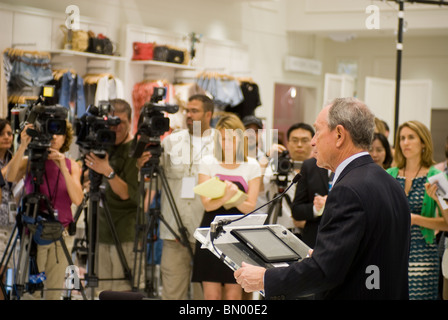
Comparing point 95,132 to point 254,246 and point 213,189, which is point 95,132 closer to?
point 213,189

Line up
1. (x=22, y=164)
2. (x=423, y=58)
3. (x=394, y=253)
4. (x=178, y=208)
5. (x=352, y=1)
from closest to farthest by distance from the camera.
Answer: (x=394, y=253) < (x=22, y=164) < (x=178, y=208) < (x=352, y=1) < (x=423, y=58)

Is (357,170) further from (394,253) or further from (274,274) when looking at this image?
(274,274)

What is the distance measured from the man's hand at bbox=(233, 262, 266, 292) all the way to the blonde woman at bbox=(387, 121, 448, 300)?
6.54 ft

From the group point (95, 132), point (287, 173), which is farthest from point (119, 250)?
point (287, 173)

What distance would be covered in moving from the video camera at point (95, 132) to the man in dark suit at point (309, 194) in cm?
110

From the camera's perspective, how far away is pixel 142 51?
22.0 feet

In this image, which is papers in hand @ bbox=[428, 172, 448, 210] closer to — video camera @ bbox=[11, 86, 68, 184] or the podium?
the podium

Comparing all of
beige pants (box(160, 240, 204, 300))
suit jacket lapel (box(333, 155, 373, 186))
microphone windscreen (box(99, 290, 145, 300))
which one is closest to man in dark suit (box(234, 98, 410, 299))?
suit jacket lapel (box(333, 155, 373, 186))

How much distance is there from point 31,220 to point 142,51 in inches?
134

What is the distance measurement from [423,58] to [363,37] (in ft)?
3.14

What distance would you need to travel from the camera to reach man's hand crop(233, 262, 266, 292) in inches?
80.2

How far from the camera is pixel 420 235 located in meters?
3.87

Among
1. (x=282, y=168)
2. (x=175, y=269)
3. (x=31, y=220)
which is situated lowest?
(x=175, y=269)
